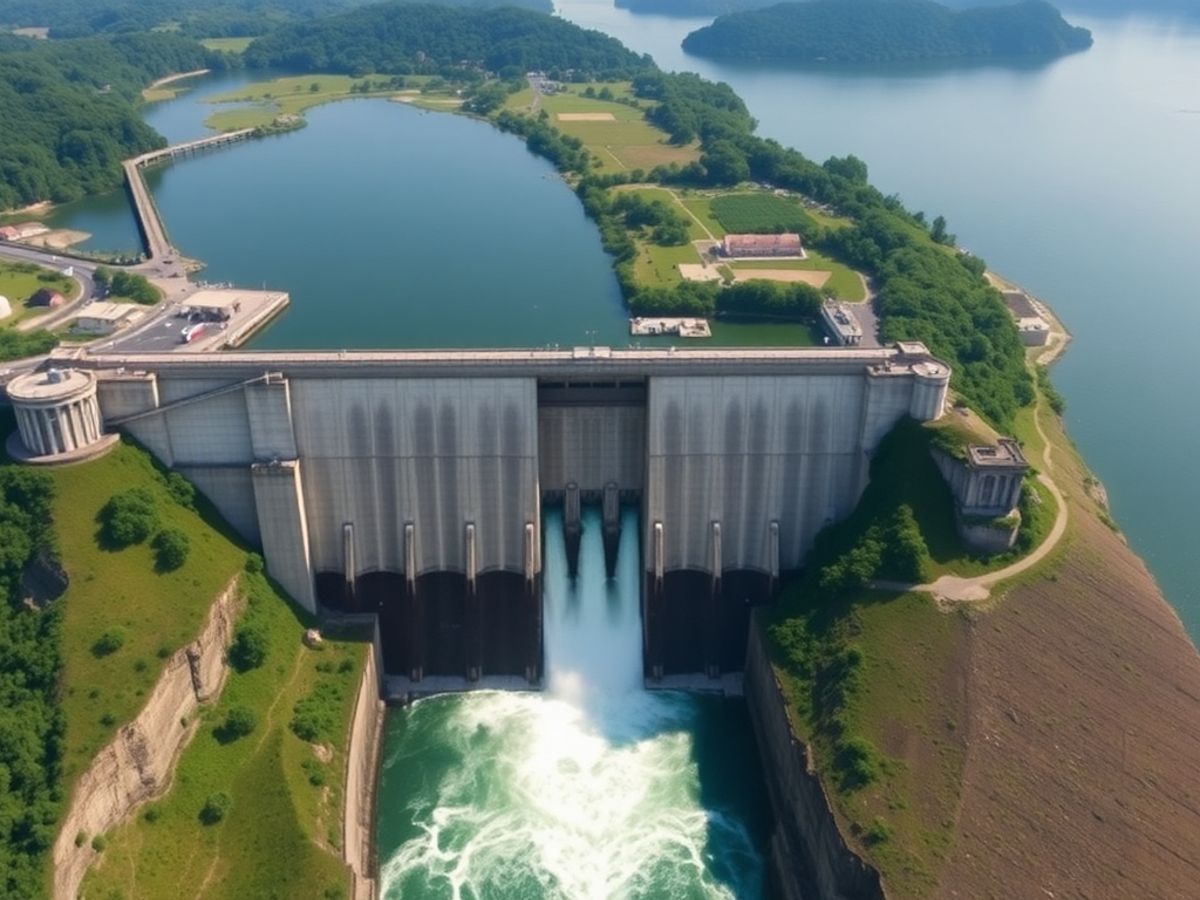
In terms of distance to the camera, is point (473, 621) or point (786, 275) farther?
point (786, 275)

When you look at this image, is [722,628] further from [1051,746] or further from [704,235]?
[704,235]

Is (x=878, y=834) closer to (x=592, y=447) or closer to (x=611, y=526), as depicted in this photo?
(x=611, y=526)

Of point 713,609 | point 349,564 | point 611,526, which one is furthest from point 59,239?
point 713,609

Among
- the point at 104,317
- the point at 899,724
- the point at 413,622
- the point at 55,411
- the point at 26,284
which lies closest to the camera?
the point at 899,724

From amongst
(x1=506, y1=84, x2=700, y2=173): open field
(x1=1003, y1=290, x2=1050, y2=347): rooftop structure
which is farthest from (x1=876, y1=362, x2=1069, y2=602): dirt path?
(x1=506, y1=84, x2=700, y2=173): open field

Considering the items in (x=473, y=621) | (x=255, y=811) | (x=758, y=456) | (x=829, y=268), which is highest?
(x=758, y=456)

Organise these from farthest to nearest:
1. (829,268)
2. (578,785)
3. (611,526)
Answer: (829,268), (611,526), (578,785)

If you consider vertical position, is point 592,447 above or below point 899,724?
above
